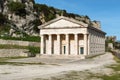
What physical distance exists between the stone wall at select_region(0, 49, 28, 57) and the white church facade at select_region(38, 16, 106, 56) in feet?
22.4

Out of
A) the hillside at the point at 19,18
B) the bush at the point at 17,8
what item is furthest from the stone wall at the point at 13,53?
the bush at the point at 17,8

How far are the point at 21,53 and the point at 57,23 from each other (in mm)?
11763

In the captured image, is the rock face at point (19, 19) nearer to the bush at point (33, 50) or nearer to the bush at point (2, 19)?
the bush at point (2, 19)

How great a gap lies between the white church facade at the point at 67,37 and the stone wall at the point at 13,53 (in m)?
6.83

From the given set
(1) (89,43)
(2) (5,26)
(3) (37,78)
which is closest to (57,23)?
(1) (89,43)

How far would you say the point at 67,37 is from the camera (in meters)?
65.6

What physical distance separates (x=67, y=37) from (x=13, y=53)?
548 inches

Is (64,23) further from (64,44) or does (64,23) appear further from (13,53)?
(13,53)

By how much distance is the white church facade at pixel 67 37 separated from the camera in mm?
64188

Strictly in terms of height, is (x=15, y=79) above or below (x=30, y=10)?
below

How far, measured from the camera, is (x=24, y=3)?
8688 cm

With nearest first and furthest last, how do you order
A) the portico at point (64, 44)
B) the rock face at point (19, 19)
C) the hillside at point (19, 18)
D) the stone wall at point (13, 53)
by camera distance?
the stone wall at point (13, 53) < the portico at point (64, 44) < the hillside at point (19, 18) < the rock face at point (19, 19)

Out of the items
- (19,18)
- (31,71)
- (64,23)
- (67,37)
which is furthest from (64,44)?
(31,71)

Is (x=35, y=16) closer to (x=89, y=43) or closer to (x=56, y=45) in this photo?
(x=56, y=45)
